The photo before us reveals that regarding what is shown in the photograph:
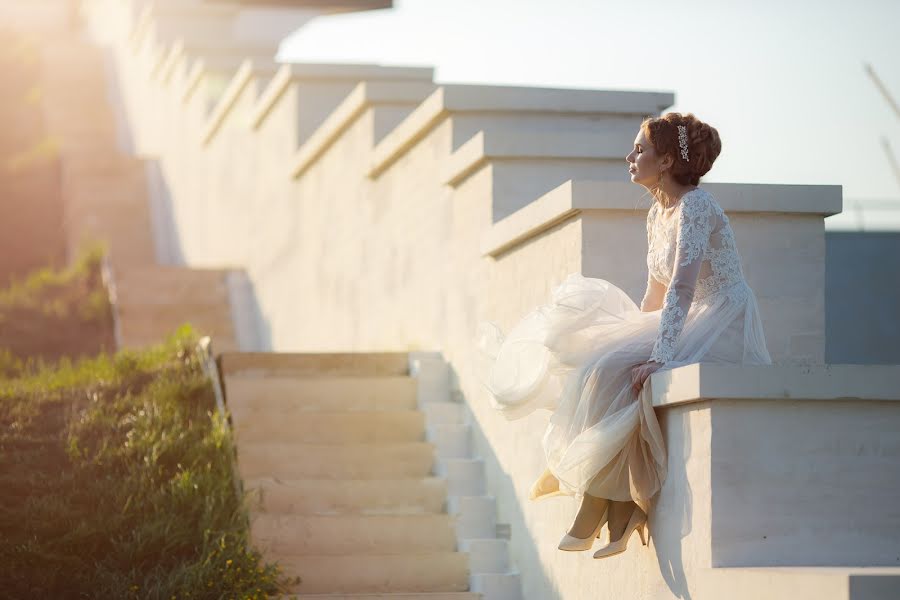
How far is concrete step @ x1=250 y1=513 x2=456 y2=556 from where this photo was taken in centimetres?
816

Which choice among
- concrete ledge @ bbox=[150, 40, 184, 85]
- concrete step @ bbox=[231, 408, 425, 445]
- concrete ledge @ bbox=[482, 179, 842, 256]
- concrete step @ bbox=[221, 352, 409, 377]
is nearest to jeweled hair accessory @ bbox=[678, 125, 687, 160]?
concrete ledge @ bbox=[482, 179, 842, 256]

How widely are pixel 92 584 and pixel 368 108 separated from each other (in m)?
5.41

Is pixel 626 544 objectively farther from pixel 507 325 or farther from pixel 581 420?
pixel 507 325

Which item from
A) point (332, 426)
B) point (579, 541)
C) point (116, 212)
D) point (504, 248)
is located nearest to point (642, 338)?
point (579, 541)

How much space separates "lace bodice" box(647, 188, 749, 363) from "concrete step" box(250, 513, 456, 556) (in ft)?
8.90

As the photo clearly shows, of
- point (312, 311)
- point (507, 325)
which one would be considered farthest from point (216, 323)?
point (507, 325)

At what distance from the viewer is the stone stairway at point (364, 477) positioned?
803 cm

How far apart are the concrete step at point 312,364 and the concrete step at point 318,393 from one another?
0.06 m

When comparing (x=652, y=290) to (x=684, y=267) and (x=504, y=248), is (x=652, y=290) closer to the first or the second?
(x=684, y=267)

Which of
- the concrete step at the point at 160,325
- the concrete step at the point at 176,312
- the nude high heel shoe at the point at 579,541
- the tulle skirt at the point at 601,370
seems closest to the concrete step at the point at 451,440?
the tulle skirt at the point at 601,370

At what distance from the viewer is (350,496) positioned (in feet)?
28.3

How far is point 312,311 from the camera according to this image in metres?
13.8

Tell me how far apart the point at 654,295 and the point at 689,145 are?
0.69m

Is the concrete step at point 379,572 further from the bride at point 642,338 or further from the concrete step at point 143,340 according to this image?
the concrete step at point 143,340
